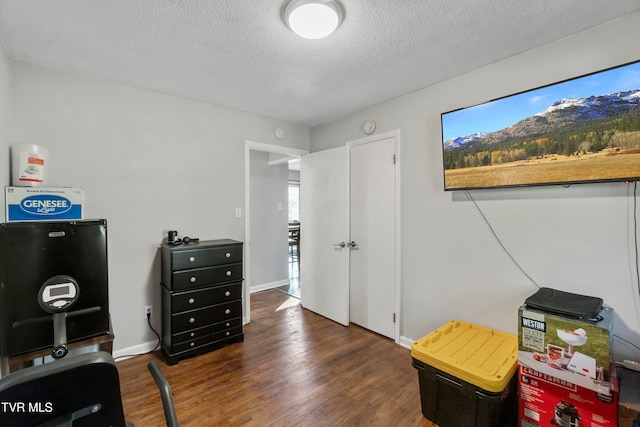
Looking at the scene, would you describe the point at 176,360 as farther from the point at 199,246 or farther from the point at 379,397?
the point at 379,397

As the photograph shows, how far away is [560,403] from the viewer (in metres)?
1.47

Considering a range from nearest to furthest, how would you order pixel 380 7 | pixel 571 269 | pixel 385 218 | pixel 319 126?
pixel 380 7 → pixel 571 269 → pixel 385 218 → pixel 319 126

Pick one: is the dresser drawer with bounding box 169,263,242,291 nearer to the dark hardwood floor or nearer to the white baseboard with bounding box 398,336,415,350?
the dark hardwood floor

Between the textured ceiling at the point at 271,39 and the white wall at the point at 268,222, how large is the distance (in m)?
2.06

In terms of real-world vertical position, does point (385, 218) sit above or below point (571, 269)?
above

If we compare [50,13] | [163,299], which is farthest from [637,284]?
[50,13]

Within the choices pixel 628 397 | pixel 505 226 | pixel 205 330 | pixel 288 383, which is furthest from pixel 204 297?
pixel 628 397

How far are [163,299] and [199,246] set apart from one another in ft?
1.99

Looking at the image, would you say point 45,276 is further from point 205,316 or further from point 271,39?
point 271,39

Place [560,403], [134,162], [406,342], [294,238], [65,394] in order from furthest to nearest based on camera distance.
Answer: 1. [294,238]
2. [406,342]
3. [134,162]
4. [560,403]
5. [65,394]

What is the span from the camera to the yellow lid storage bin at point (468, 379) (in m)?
1.56

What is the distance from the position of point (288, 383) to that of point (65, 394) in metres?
1.70

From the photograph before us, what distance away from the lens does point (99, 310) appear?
1809 millimetres

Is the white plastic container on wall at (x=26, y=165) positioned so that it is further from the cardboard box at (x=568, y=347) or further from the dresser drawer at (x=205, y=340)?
the cardboard box at (x=568, y=347)
